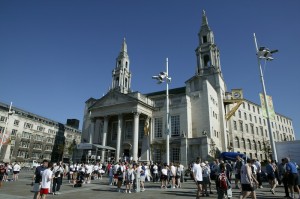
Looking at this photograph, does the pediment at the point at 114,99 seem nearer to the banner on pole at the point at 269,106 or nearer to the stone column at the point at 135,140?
the stone column at the point at 135,140

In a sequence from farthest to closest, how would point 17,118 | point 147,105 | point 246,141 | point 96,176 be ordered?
point 17,118 → point 246,141 → point 147,105 → point 96,176

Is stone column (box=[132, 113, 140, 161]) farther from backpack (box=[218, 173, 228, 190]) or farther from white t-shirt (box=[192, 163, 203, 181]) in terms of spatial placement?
backpack (box=[218, 173, 228, 190])

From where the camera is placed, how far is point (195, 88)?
4238 cm

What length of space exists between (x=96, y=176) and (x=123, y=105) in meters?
17.8

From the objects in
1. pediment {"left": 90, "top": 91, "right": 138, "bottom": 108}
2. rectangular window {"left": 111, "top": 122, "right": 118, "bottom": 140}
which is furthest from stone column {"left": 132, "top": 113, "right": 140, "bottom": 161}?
rectangular window {"left": 111, "top": 122, "right": 118, "bottom": 140}

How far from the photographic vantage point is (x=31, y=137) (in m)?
66.8

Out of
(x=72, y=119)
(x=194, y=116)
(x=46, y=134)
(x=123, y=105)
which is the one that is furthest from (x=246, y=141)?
(x=72, y=119)

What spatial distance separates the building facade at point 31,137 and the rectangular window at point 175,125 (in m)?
27.4

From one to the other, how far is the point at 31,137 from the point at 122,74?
121 feet

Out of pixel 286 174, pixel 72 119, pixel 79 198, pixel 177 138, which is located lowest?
pixel 79 198

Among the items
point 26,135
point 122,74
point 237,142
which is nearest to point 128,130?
point 122,74

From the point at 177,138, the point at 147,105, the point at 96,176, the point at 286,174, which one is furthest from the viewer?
the point at 147,105

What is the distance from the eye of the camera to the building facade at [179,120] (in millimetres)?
38062

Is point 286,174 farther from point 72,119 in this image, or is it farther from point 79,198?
point 72,119
